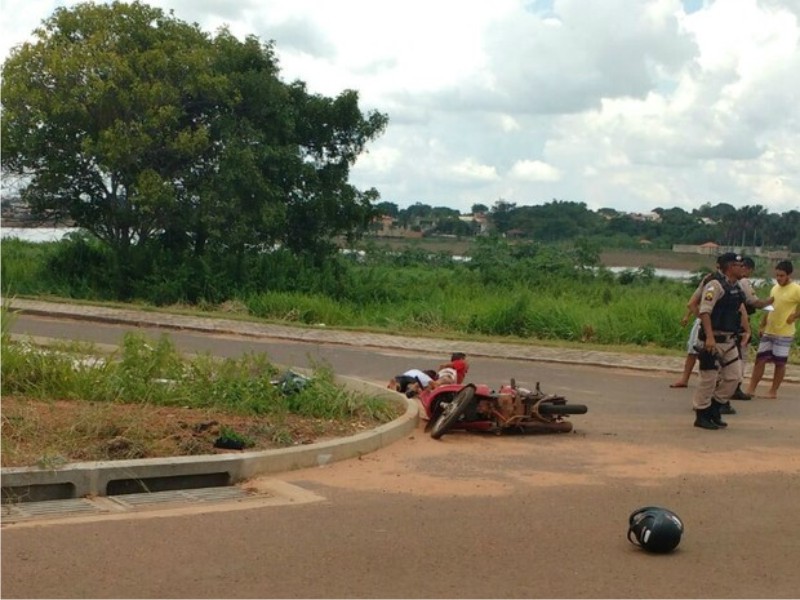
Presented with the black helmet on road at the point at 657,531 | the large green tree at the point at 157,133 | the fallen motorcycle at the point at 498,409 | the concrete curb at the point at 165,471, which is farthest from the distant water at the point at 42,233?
the black helmet on road at the point at 657,531

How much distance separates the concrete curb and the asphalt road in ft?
0.55

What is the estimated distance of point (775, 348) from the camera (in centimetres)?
1365

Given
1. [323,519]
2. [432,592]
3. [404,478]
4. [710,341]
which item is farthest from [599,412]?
[432,592]

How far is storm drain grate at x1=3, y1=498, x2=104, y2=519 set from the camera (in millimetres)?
6992

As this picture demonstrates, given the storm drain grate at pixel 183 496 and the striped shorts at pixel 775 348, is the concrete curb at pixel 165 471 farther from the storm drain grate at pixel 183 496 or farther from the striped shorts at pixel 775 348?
the striped shorts at pixel 775 348

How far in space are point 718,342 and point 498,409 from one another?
252cm

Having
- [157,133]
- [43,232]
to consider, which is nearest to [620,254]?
[43,232]

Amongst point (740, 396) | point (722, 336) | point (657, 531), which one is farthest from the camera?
point (740, 396)

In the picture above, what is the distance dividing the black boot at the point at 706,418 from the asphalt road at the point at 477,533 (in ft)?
1.26

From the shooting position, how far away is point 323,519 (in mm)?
7168

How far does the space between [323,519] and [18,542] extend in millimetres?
1908

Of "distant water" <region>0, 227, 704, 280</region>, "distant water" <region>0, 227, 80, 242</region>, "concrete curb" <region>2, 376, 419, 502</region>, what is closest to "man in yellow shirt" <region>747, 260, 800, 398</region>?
"concrete curb" <region>2, 376, 419, 502</region>

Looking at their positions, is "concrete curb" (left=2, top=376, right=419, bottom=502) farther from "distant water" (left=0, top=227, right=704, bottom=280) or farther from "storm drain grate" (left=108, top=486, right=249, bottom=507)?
"distant water" (left=0, top=227, right=704, bottom=280)

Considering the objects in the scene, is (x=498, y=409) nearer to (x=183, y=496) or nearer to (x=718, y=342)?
(x=718, y=342)
